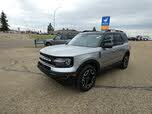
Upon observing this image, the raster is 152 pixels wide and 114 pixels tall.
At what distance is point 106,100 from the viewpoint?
3453 mm

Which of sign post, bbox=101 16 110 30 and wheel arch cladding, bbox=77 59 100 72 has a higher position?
sign post, bbox=101 16 110 30

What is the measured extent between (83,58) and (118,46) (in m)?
2.25

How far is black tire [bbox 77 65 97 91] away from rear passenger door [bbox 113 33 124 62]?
1.49 m

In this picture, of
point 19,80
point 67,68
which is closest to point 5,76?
point 19,80

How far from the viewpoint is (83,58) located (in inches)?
144

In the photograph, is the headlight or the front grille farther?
the front grille

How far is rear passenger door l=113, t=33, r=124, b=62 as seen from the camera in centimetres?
513

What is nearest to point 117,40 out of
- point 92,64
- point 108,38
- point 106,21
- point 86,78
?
point 108,38

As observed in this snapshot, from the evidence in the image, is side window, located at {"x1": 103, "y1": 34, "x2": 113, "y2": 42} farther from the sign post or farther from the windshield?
the sign post

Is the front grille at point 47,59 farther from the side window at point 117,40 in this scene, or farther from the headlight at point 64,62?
the side window at point 117,40

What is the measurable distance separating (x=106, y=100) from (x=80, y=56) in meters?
1.34

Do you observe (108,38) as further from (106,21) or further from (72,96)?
(106,21)

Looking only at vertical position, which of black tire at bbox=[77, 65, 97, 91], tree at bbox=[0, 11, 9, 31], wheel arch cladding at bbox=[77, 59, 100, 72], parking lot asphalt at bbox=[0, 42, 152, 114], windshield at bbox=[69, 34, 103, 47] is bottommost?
parking lot asphalt at bbox=[0, 42, 152, 114]

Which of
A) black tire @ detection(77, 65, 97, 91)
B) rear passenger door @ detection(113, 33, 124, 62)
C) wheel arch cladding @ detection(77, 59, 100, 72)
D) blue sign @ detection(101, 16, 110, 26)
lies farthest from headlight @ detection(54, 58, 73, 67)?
blue sign @ detection(101, 16, 110, 26)
